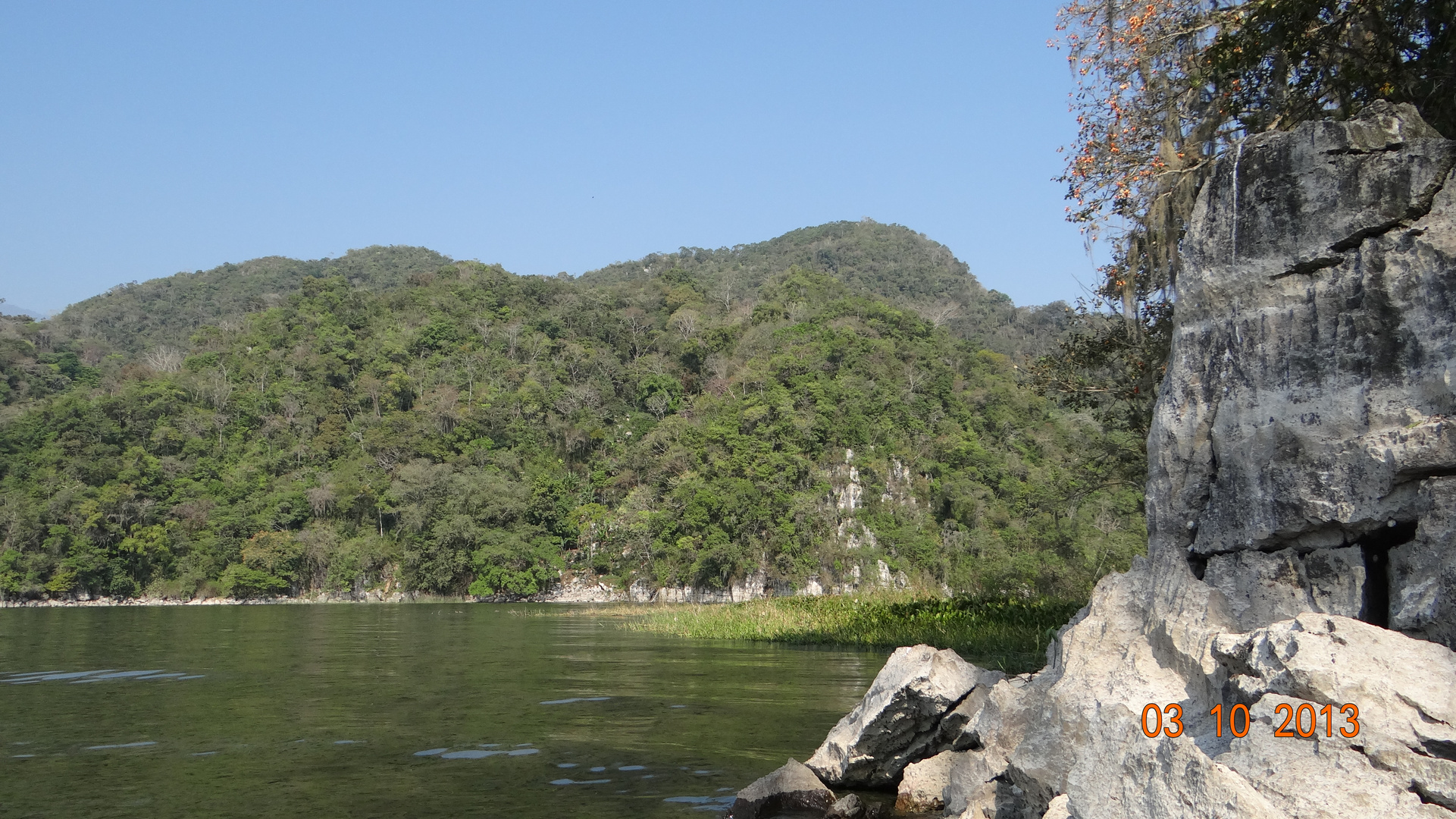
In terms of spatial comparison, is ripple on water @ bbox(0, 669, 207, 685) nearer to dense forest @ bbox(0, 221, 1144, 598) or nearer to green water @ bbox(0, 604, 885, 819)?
green water @ bbox(0, 604, 885, 819)

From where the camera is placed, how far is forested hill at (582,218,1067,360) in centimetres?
9375

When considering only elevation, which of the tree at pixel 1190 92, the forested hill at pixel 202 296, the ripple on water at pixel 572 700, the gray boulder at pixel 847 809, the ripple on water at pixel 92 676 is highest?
the forested hill at pixel 202 296

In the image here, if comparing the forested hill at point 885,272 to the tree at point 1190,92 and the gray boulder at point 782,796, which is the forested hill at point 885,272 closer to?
the tree at point 1190,92

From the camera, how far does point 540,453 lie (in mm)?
65688

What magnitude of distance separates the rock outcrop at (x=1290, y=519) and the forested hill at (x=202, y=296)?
9034 cm

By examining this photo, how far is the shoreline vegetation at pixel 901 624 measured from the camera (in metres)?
15.6

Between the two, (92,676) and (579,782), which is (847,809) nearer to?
(579,782)

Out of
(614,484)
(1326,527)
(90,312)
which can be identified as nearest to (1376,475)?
(1326,527)

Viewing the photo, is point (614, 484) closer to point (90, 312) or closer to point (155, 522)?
point (155, 522)

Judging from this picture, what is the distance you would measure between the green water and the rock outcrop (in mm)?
3463

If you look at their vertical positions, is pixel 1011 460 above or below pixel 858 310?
below

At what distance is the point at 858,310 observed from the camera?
70.9m

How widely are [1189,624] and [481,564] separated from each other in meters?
51.4
